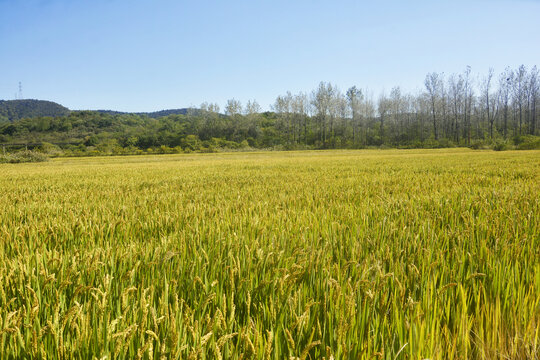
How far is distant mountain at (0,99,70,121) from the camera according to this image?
535 feet

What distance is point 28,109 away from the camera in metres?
173

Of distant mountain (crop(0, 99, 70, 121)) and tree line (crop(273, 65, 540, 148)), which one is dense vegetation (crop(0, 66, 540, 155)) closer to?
tree line (crop(273, 65, 540, 148))

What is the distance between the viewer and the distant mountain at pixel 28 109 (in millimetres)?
163125

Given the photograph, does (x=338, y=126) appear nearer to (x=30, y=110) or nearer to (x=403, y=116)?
(x=403, y=116)

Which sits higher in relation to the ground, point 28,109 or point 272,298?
point 28,109

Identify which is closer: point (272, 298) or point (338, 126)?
point (272, 298)

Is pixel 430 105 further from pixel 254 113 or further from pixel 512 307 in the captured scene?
pixel 512 307

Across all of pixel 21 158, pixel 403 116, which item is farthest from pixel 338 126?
pixel 21 158

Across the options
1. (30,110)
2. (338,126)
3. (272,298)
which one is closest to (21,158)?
(272,298)

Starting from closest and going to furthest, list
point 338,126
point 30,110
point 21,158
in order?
point 21,158 → point 338,126 → point 30,110

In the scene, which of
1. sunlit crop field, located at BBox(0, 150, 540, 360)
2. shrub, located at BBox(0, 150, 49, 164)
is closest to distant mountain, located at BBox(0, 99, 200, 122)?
shrub, located at BBox(0, 150, 49, 164)

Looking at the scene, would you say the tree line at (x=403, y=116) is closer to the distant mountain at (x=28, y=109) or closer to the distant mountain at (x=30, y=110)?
the distant mountain at (x=30, y=110)

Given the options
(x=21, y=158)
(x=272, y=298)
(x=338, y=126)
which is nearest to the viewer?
(x=272, y=298)

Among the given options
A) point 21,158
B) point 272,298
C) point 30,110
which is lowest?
point 272,298
